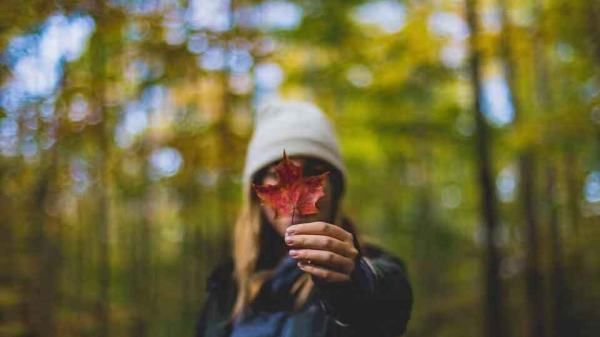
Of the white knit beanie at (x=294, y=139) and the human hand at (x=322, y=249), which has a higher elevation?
the white knit beanie at (x=294, y=139)

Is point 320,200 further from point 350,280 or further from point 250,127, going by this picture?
point 250,127

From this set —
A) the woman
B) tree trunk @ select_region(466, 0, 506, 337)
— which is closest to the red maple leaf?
the woman

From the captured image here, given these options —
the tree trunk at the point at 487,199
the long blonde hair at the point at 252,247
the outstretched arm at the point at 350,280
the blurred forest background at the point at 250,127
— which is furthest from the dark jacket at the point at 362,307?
the tree trunk at the point at 487,199

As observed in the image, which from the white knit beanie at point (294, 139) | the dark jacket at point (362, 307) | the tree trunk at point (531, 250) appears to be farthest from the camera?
the tree trunk at point (531, 250)

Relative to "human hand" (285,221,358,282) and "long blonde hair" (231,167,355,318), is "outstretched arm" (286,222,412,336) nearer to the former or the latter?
"human hand" (285,221,358,282)

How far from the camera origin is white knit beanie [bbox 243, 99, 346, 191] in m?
2.08

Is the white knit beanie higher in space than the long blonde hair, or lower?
higher

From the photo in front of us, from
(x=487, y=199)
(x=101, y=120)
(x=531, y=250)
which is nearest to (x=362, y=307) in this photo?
(x=101, y=120)

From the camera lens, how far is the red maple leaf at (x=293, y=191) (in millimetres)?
1433

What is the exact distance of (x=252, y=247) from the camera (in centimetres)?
223

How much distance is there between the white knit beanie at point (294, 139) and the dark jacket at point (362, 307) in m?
0.34

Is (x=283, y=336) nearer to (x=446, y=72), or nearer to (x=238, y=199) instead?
(x=238, y=199)

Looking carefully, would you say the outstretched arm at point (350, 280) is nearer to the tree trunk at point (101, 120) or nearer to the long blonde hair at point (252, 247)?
the long blonde hair at point (252, 247)

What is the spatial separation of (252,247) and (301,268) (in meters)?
0.80
